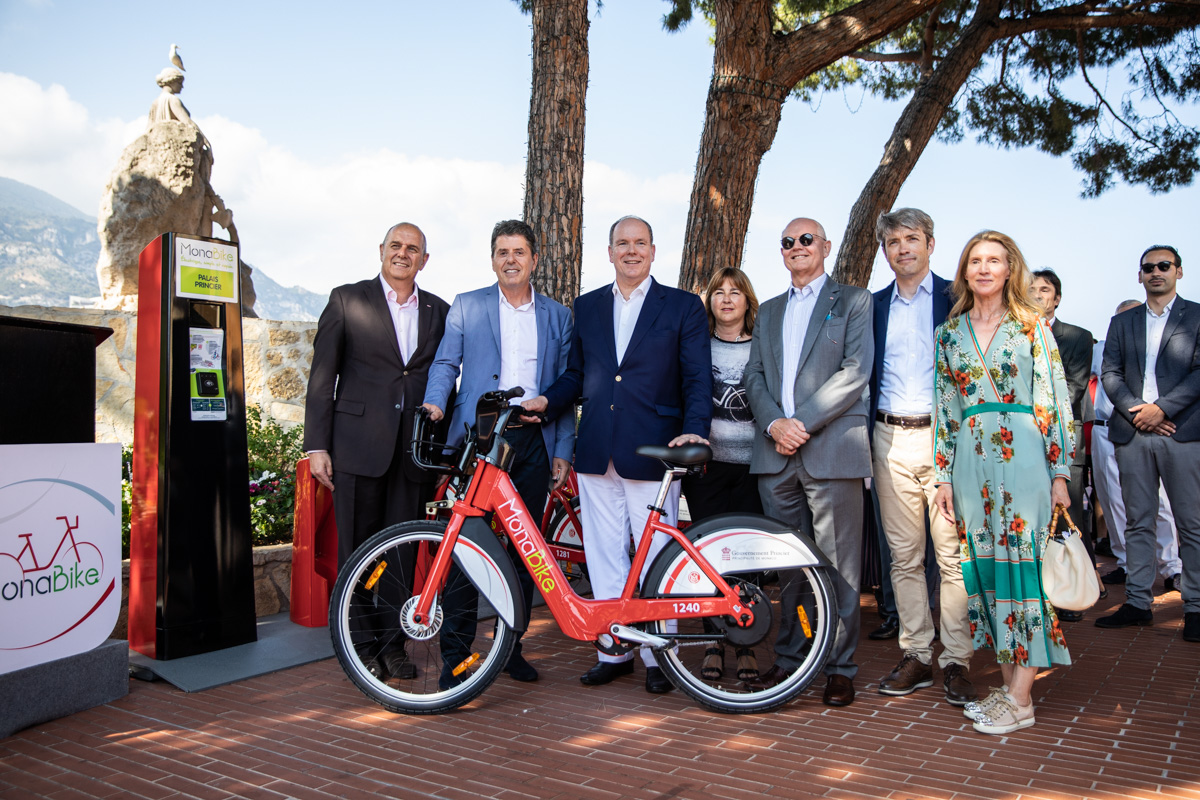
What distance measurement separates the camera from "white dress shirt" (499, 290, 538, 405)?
401 cm

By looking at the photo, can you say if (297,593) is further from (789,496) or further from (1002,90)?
(1002,90)

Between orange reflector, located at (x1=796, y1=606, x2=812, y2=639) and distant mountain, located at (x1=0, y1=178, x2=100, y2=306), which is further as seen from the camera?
distant mountain, located at (x1=0, y1=178, x2=100, y2=306)

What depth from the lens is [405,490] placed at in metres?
4.05

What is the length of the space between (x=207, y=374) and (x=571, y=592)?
217cm

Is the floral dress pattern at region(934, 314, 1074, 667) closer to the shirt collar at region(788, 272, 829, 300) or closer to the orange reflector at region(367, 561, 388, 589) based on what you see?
the shirt collar at region(788, 272, 829, 300)

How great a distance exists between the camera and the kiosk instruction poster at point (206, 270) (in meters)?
4.11

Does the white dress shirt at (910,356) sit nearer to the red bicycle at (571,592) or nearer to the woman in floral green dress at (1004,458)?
the woman in floral green dress at (1004,458)

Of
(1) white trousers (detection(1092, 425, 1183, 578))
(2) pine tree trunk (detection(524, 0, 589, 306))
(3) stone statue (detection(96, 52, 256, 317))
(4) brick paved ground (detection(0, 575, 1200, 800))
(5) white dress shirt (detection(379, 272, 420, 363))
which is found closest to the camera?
(4) brick paved ground (detection(0, 575, 1200, 800))

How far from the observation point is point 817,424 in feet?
11.7

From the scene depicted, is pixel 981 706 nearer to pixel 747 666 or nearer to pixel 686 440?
pixel 747 666

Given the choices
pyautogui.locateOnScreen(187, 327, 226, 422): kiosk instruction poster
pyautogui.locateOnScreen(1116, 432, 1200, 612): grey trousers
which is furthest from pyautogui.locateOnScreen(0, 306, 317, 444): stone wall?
pyautogui.locateOnScreen(1116, 432, 1200, 612): grey trousers

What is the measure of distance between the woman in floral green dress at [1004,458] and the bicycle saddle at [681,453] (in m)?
0.98

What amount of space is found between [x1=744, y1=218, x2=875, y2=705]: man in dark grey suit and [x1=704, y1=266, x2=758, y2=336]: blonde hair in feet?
1.46

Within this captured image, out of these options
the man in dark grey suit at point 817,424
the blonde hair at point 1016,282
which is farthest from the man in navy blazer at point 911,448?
the blonde hair at point 1016,282
